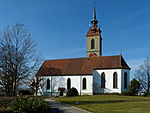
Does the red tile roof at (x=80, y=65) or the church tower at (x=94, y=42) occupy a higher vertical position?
the church tower at (x=94, y=42)

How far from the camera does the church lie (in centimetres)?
3988

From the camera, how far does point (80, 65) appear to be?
44844 mm

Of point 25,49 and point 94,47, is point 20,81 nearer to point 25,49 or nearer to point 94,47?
point 25,49

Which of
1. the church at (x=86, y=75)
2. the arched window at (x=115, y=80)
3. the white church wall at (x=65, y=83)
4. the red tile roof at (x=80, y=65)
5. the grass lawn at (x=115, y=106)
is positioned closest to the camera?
the grass lawn at (x=115, y=106)

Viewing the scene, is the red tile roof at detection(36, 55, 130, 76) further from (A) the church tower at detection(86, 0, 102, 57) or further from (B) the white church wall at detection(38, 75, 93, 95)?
(A) the church tower at detection(86, 0, 102, 57)

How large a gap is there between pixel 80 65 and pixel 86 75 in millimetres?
3843

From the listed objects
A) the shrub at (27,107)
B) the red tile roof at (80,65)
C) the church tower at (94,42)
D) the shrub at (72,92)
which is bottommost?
the shrub at (72,92)

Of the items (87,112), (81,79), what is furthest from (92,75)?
(87,112)

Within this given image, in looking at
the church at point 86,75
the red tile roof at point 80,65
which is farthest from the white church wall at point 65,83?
the red tile roof at point 80,65

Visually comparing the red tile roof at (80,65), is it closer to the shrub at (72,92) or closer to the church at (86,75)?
the church at (86,75)

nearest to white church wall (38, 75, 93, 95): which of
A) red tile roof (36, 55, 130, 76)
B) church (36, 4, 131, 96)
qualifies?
church (36, 4, 131, 96)

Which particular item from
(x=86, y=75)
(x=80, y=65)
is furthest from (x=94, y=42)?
(x=86, y=75)

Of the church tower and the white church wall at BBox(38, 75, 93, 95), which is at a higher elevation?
the church tower

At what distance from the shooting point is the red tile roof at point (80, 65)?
40909 millimetres
